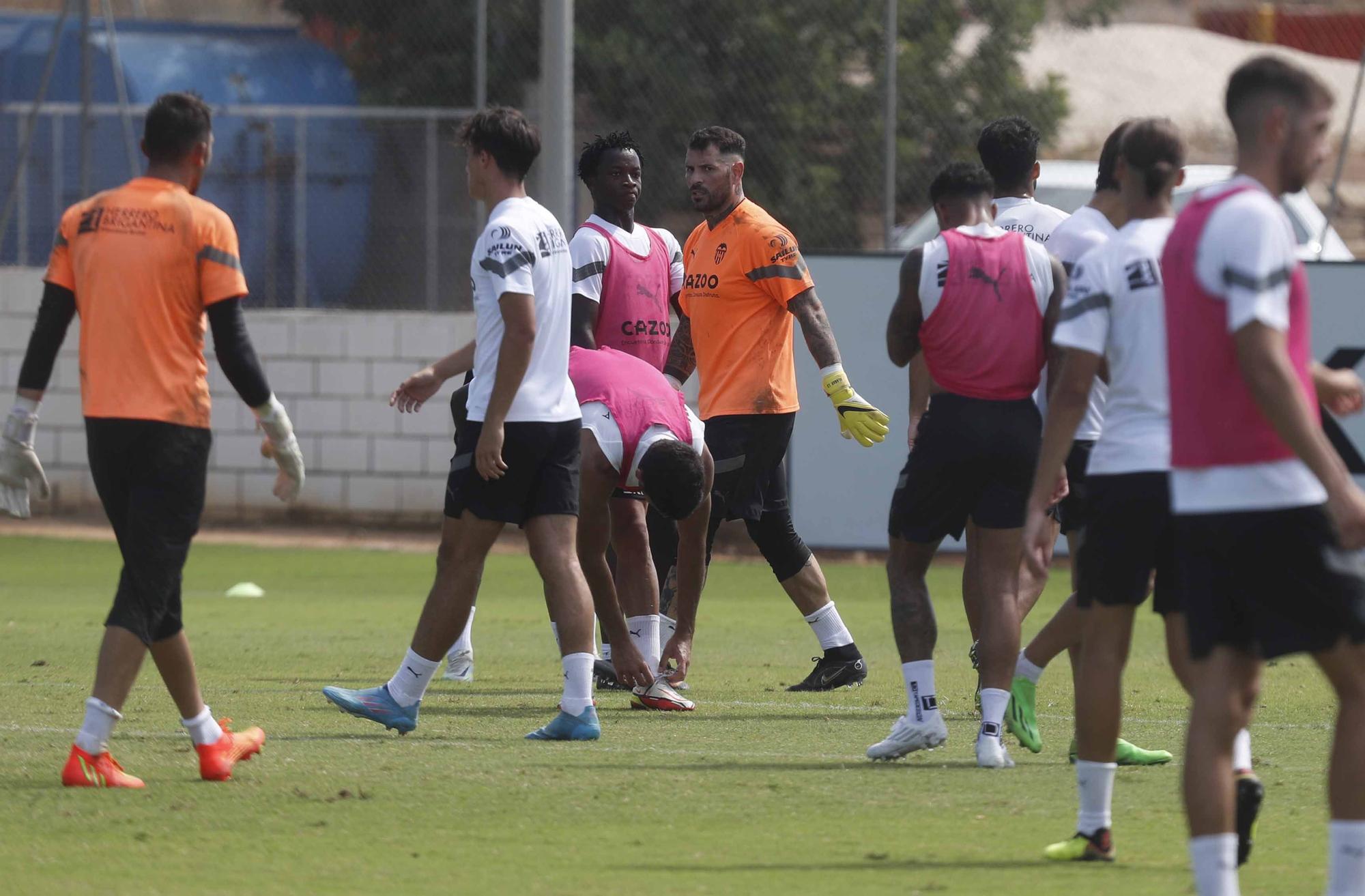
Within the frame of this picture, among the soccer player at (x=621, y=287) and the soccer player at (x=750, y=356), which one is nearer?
the soccer player at (x=621, y=287)

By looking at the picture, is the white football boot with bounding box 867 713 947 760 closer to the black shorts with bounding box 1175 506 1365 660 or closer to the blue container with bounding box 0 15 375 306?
the black shorts with bounding box 1175 506 1365 660

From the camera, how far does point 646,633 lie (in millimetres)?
8414

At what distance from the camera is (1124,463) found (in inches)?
209

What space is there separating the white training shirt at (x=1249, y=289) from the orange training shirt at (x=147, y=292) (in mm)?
3046

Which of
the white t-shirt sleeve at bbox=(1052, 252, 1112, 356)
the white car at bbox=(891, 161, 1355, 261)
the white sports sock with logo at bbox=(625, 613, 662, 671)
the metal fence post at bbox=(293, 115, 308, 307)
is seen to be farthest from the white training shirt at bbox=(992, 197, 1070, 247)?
the metal fence post at bbox=(293, 115, 308, 307)

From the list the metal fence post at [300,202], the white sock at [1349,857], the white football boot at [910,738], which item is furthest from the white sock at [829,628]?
the metal fence post at [300,202]

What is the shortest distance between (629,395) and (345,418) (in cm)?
1011

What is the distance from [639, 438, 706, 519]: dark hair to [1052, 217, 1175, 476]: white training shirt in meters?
2.55

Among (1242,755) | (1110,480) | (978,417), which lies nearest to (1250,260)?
(1110,480)

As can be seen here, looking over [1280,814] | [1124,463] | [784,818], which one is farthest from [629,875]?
[1280,814]

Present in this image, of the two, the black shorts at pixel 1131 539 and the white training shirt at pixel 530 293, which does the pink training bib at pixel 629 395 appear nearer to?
the white training shirt at pixel 530 293

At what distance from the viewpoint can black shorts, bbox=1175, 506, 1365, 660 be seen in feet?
13.9

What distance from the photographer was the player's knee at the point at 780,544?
29.7 ft

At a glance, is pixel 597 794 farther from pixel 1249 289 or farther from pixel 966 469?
pixel 1249 289
